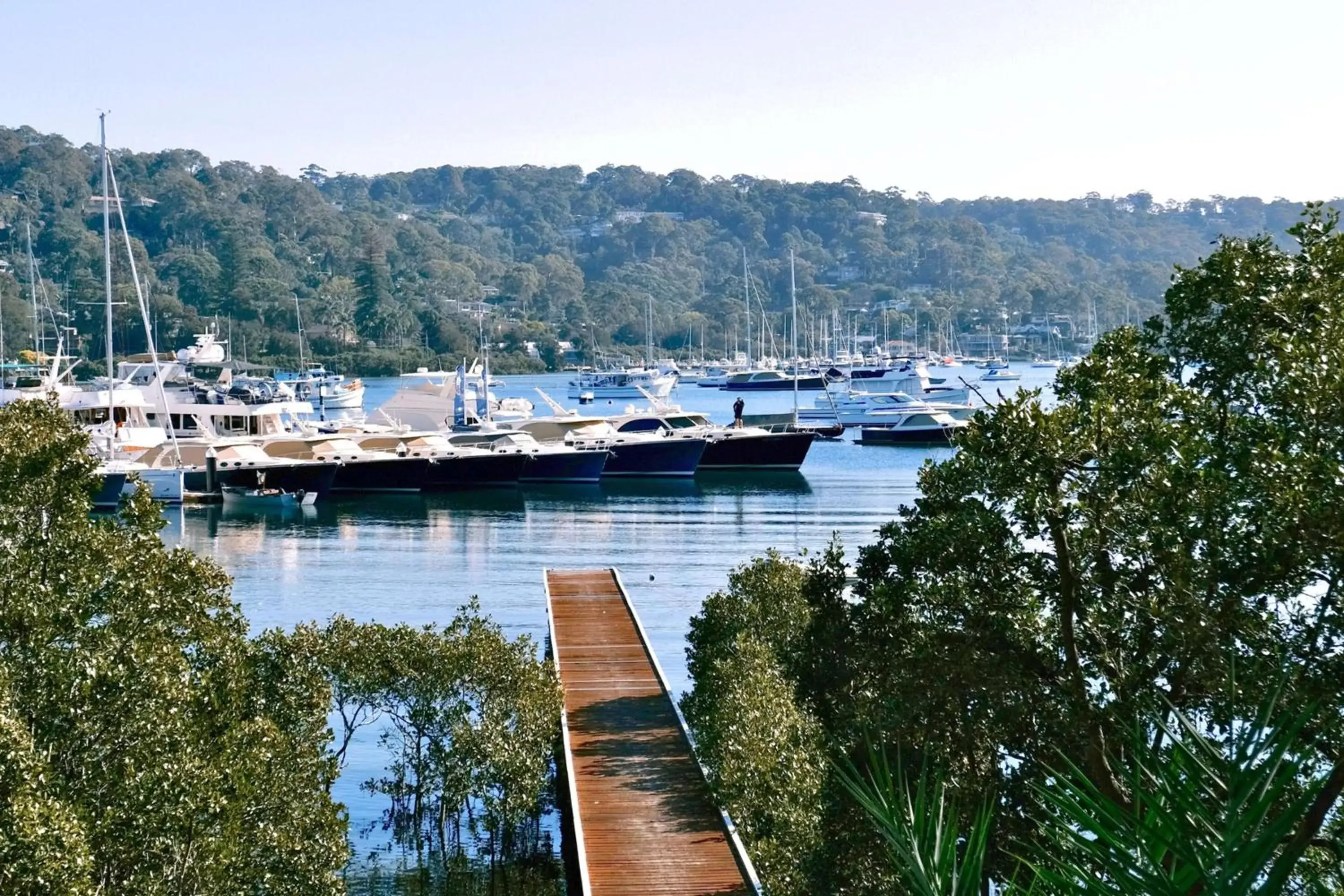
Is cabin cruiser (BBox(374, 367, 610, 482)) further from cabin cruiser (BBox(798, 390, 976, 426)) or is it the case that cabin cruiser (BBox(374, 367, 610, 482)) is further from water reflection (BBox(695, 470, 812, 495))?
cabin cruiser (BBox(798, 390, 976, 426))

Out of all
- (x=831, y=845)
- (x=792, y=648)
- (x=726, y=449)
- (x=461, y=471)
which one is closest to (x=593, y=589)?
(x=792, y=648)

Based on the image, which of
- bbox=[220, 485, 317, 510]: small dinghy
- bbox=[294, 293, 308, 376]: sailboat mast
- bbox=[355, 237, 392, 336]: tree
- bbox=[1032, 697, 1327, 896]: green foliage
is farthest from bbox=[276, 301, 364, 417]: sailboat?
bbox=[1032, 697, 1327, 896]: green foliage

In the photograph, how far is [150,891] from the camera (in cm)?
1102

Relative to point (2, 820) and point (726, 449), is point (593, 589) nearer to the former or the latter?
point (2, 820)

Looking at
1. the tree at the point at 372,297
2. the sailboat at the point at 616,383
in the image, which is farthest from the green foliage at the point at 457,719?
the tree at the point at 372,297

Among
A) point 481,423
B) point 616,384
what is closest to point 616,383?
point 616,384

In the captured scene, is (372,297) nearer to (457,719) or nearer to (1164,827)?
(457,719)

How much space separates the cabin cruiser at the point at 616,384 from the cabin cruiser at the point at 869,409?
4376cm

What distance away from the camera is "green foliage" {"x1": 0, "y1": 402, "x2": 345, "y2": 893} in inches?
398

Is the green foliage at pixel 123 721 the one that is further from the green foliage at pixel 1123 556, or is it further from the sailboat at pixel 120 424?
the sailboat at pixel 120 424

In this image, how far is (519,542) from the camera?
5066 cm

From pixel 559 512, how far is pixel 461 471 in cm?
814

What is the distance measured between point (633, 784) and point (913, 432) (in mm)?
69344

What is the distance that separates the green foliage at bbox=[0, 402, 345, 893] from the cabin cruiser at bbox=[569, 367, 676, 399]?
126944 millimetres
